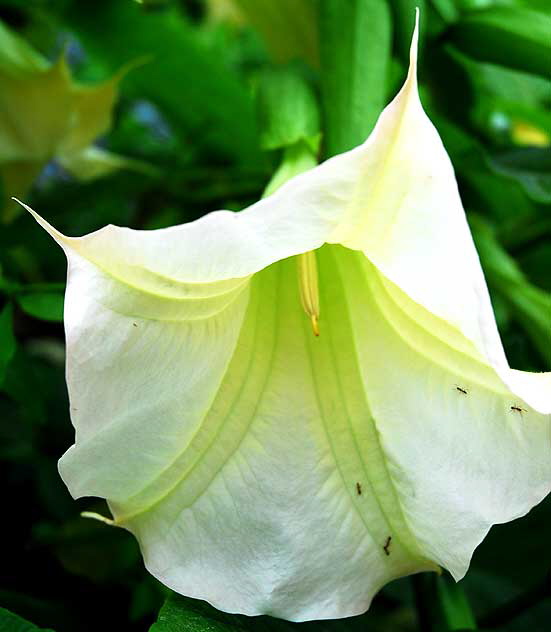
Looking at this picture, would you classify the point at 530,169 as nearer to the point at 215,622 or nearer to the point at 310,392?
the point at 310,392

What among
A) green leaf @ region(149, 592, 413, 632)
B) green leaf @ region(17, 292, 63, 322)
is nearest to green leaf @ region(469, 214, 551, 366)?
green leaf @ region(149, 592, 413, 632)

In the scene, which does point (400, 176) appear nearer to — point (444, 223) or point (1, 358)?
point (444, 223)

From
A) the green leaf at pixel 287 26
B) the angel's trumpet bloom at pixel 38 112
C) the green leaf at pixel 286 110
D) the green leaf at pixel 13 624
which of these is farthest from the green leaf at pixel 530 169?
the green leaf at pixel 13 624

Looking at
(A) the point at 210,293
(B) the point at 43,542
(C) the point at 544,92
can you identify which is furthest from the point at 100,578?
(C) the point at 544,92

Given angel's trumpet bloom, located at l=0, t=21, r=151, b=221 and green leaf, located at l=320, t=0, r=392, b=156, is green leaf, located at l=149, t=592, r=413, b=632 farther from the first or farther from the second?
angel's trumpet bloom, located at l=0, t=21, r=151, b=221

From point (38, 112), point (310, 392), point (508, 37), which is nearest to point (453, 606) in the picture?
point (310, 392)
